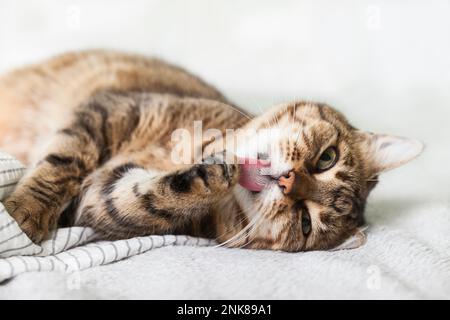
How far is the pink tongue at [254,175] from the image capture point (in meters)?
1.58

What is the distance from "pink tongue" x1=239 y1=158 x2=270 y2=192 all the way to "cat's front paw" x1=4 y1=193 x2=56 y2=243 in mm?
A: 555

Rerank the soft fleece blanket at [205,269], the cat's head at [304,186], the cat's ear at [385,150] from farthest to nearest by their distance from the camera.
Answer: the cat's ear at [385,150], the cat's head at [304,186], the soft fleece blanket at [205,269]

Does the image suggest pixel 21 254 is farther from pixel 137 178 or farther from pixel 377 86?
pixel 377 86

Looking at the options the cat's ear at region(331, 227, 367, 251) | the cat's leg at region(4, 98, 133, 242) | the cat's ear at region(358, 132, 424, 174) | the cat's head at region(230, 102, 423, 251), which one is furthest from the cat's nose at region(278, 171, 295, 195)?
the cat's leg at region(4, 98, 133, 242)

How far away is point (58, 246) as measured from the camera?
1.51 m

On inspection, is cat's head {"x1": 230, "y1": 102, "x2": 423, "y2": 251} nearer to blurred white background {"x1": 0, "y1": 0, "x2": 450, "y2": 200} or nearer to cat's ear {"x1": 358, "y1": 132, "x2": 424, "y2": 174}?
cat's ear {"x1": 358, "y1": 132, "x2": 424, "y2": 174}

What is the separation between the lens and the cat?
1566 millimetres

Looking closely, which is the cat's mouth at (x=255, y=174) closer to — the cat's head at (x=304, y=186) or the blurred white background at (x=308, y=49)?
the cat's head at (x=304, y=186)

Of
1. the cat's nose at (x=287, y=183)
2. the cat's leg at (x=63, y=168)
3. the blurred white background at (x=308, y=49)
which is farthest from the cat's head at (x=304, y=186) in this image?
the blurred white background at (x=308, y=49)

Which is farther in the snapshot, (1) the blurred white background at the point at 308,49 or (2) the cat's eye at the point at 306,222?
(1) the blurred white background at the point at 308,49

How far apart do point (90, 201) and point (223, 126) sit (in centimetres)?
55

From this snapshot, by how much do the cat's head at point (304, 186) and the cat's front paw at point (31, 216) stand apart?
0.54 meters

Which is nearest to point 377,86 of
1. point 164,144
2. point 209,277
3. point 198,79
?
point 198,79
